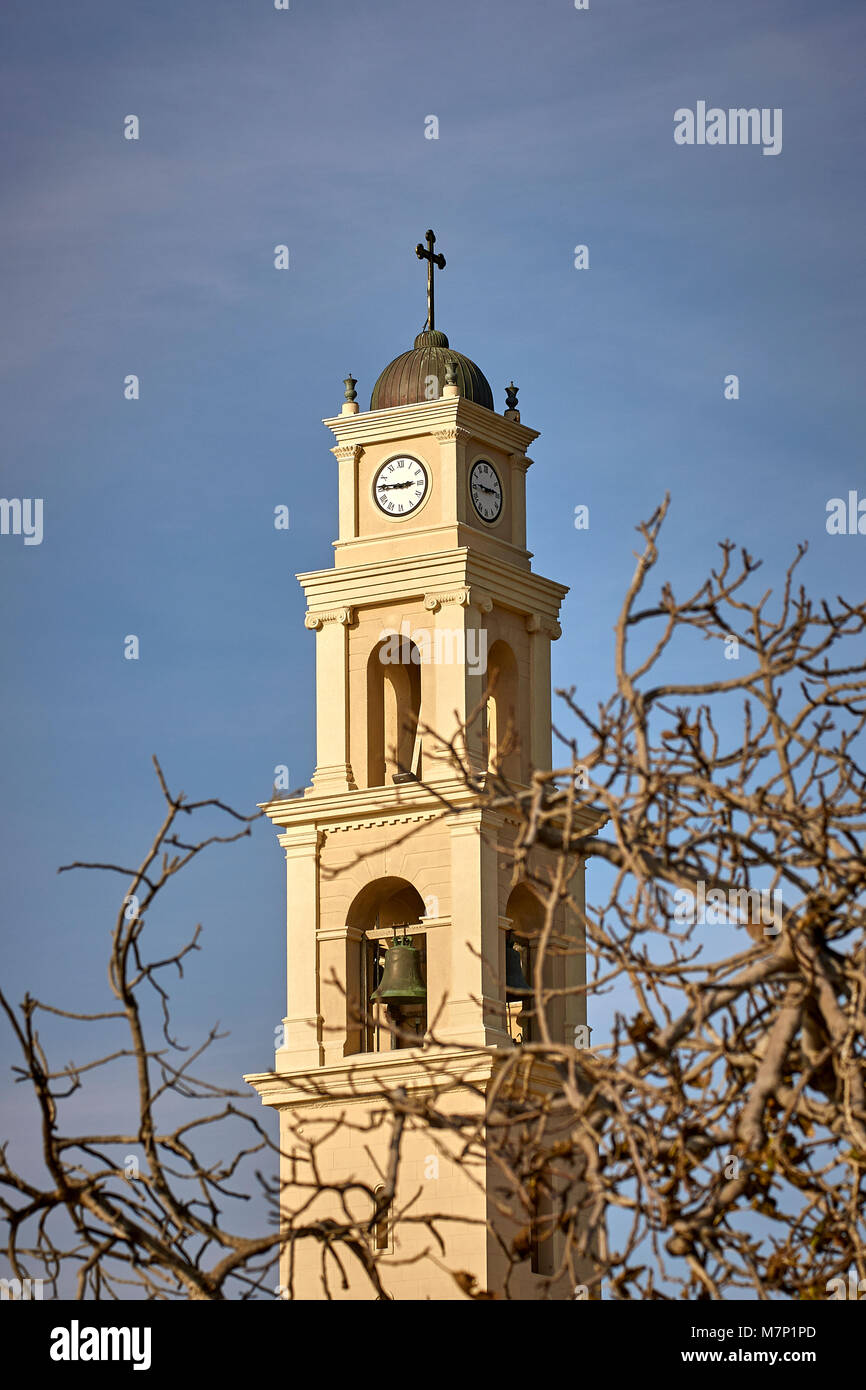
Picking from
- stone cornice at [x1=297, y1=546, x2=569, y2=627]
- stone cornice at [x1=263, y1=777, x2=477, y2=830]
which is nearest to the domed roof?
stone cornice at [x1=297, y1=546, x2=569, y2=627]

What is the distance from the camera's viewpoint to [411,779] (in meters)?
41.3

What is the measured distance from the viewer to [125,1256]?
8.24 metres

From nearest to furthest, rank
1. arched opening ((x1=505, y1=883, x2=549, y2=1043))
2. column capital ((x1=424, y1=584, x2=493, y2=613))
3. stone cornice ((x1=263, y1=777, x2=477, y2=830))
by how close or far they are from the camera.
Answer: stone cornice ((x1=263, y1=777, x2=477, y2=830)), arched opening ((x1=505, y1=883, x2=549, y2=1043)), column capital ((x1=424, y1=584, x2=493, y2=613))

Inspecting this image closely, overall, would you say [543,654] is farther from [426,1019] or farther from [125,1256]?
[125,1256]

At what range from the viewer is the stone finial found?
46656mm

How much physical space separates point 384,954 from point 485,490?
8.17 meters

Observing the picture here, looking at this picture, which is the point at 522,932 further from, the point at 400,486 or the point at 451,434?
the point at 451,434

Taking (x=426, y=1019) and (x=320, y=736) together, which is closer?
(x=426, y=1019)

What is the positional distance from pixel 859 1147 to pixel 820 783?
60.3 inches

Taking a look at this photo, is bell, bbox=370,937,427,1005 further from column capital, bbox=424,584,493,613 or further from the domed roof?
the domed roof

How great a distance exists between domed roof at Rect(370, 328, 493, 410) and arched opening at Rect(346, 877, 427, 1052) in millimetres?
8262
